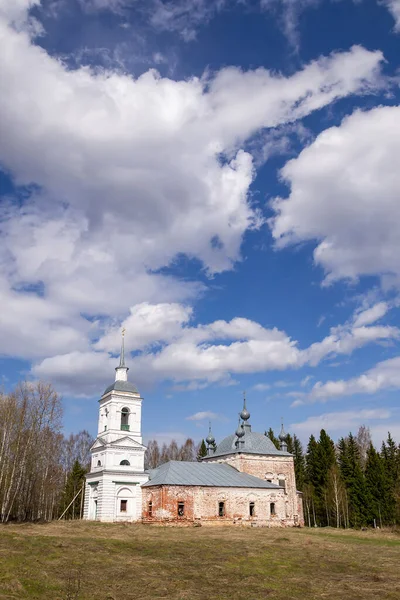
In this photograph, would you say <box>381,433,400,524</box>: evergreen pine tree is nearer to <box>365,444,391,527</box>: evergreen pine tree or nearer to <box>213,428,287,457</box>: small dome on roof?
<box>365,444,391,527</box>: evergreen pine tree

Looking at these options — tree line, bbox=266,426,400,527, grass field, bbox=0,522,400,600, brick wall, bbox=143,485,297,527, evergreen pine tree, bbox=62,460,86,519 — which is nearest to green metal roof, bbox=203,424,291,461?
brick wall, bbox=143,485,297,527

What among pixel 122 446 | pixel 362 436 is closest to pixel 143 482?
pixel 122 446

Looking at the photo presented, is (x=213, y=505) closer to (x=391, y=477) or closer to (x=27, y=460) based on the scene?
(x=27, y=460)

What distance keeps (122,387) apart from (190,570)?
24121 mm

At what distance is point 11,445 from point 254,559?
75.3ft

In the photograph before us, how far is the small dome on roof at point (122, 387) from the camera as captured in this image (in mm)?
38659

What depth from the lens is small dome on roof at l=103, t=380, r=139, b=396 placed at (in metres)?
38.7

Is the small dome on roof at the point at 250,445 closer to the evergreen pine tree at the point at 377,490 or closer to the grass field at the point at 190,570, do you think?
the evergreen pine tree at the point at 377,490

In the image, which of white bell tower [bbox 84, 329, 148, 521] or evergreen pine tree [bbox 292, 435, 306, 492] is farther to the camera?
evergreen pine tree [bbox 292, 435, 306, 492]

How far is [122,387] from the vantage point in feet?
128

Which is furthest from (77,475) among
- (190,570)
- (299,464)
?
(190,570)

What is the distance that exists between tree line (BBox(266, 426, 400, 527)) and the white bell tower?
21.0 meters

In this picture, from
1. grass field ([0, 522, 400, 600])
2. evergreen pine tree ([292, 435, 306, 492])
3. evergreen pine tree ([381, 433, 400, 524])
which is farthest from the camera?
evergreen pine tree ([292, 435, 306, 492])

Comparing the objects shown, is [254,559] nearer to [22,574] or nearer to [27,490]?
[22,574]
